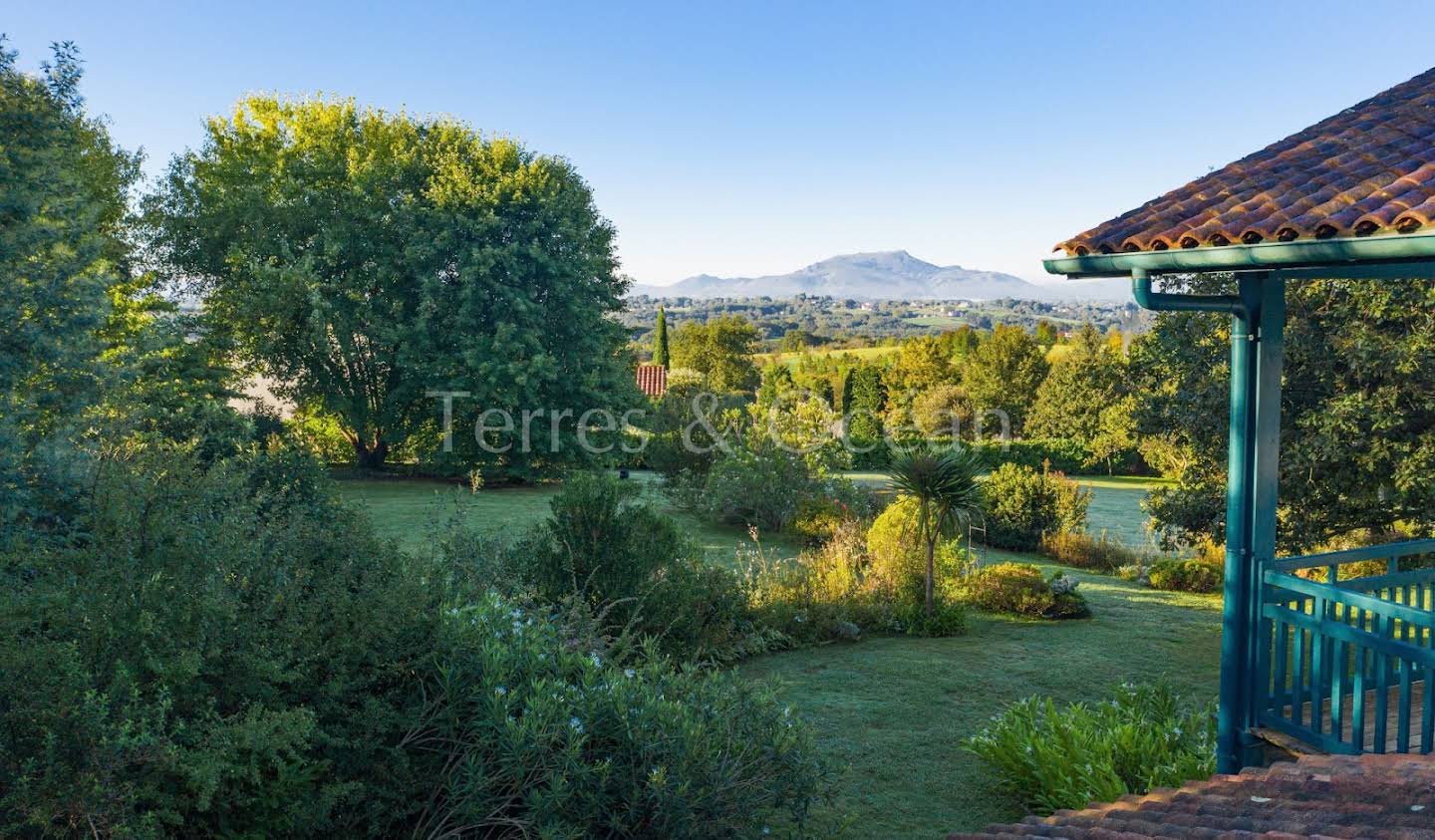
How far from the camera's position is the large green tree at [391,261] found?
2144cm

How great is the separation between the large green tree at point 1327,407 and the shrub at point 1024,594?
1.51 metres

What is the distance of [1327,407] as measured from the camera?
909 centimetres

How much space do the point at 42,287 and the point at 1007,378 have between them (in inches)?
1335

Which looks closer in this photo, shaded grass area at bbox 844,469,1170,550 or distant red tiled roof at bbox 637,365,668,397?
A: shaded grass area at bbox 844,469,1170,550

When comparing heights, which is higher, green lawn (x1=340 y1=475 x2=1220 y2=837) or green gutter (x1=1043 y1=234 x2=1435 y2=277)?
green gutter (x1=1043 y1=234 x2=1435 y2=277)

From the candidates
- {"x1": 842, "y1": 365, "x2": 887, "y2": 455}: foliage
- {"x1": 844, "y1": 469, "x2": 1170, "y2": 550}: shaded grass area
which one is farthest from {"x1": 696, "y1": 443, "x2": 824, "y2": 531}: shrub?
{"x1": 842, "y1": 365, "x2": 887, "y2": 455}: foliage

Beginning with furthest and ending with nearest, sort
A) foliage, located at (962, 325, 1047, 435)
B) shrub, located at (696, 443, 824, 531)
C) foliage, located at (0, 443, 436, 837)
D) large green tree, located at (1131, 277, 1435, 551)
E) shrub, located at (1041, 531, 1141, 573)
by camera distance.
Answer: foliage, located at (962, 325, 1047, 435)
shrub, located at (696, 443, 824, 531)
shrub, located at (1041, 531, 1141, 573)
large green tree, located at (1131, 277, 1435, 551)
foliage, located at (0, 443, 436, 837)

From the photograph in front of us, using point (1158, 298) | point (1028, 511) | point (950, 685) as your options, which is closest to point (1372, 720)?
point (1158, 298)

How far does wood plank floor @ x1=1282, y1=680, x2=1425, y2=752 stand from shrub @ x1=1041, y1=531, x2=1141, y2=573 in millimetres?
10599

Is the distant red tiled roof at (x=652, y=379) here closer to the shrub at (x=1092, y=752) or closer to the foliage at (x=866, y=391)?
the foliage at (x=866, y=391)

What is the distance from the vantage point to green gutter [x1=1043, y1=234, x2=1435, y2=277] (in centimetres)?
391

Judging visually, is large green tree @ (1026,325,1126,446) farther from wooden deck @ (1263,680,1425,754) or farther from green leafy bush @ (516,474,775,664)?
wooden deck @ (1263,680,1425,754)

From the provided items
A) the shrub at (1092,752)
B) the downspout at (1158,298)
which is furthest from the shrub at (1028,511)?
the downspout at (1158,298)

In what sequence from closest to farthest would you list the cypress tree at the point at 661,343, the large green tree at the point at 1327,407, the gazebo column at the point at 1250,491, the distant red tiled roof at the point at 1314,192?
the distant red tiled roof at the point at 1314,192, the gazebo column at the point at 1250,491, the large green tree at the point at 1327,407, the cypress tree at the point at 661,343
